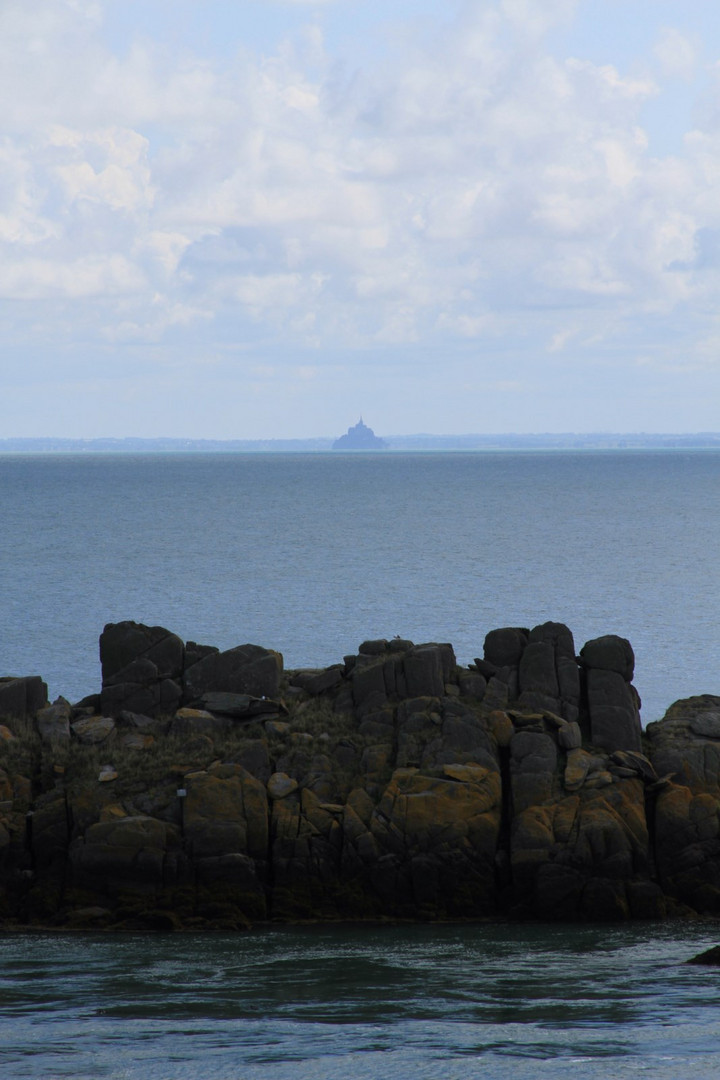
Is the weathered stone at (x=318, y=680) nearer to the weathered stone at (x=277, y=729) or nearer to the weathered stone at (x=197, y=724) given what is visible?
the weathered stone at (x=277, y=729)

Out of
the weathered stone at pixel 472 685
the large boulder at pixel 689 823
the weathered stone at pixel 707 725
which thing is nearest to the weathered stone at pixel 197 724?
the weathered stone at pixel 472 685

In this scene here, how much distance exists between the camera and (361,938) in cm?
2845

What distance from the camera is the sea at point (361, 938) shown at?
71.5 feet

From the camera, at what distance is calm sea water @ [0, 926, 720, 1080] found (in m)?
21.2

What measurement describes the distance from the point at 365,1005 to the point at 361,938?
4.20 m

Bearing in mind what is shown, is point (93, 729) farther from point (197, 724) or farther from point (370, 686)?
point (370, 686)

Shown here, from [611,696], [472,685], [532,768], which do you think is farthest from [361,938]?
[611,696]

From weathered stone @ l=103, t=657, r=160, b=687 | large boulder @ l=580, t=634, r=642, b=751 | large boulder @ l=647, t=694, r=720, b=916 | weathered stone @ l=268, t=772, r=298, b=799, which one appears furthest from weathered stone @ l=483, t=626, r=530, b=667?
weathered stone @ l=103, t=657, r=160, b=687

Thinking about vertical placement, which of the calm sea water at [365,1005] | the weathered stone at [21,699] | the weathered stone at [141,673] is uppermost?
the weathered stone at [141,673]

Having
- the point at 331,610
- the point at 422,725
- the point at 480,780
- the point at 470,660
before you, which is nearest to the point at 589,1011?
the point at 480,780

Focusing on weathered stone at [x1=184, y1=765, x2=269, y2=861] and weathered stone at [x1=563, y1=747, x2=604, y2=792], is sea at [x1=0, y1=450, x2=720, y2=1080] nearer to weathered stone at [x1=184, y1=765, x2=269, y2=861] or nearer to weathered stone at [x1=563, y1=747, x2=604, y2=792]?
weathered stone at [x1=184, y1=765, x2=269, y2=861]

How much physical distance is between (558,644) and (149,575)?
216 ft

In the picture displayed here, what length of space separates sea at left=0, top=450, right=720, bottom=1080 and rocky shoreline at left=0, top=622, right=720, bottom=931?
97cm

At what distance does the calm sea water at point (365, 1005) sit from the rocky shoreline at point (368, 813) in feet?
3.27
